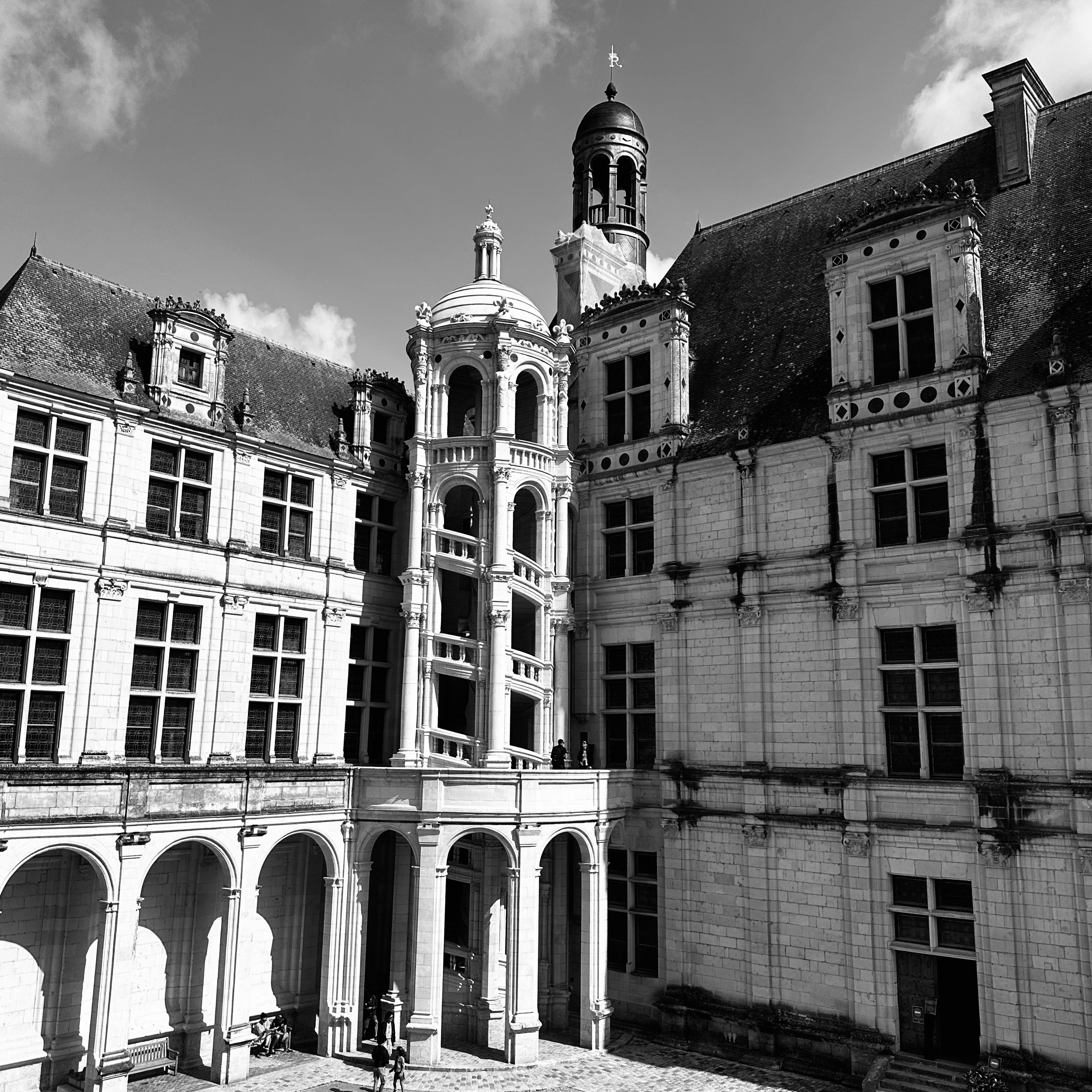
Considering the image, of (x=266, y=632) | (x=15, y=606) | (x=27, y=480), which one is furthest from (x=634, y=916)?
(x=27, y=480)

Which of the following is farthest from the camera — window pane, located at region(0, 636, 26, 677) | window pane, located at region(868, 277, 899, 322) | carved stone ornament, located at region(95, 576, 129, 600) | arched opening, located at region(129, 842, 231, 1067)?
window pane, located at region(868, 277, 899, 322)

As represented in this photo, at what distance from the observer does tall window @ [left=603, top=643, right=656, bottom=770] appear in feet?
84.3

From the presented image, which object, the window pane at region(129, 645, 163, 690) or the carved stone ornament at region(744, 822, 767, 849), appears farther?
the carved stone ornament at region(744, 822, 767, 849)

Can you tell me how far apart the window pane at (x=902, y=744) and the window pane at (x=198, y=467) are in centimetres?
1621

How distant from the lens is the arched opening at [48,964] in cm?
1975

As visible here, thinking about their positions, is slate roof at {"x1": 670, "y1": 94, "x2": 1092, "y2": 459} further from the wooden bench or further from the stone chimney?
the wooden bench

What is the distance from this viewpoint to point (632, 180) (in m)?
33.1

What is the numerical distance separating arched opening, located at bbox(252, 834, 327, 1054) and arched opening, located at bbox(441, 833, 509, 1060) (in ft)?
10.6

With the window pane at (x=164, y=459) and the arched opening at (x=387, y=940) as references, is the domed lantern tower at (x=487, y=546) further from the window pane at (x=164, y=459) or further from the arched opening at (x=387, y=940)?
the window pane at (x=164, y=459)

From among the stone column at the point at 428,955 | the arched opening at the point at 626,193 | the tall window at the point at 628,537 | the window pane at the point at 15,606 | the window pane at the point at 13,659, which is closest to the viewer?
the window pane at the point at 13,659

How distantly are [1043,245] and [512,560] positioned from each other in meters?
14.2

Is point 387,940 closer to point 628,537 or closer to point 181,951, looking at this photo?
point 181,951

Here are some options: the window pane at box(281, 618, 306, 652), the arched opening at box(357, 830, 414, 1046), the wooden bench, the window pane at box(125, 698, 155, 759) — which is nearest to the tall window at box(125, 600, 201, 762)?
the window pane at box(125, 698, 155, 759)

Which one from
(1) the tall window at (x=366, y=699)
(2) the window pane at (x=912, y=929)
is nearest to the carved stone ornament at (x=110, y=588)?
(1) the tall window at (x=366, y=699)
